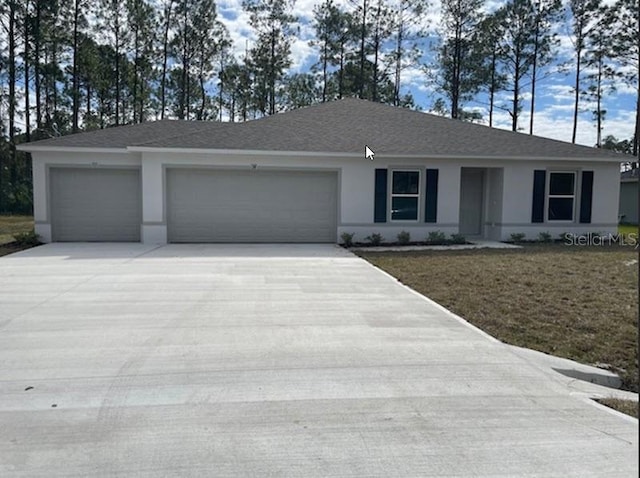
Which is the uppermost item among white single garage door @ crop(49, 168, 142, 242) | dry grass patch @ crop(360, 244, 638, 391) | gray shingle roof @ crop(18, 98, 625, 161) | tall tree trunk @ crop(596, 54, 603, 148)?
tall tree trunk @ crop(596, 54, 603, 148)

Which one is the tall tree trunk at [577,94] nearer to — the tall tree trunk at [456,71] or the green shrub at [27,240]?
the tall tree trunk at [456,71]

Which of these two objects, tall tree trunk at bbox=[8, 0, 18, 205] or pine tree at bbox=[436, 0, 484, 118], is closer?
tall tree trunk at bbox=[8, 0, 18, 205]

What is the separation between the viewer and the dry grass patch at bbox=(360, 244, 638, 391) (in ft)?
17.1

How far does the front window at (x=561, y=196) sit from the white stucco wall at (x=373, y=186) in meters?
0.25

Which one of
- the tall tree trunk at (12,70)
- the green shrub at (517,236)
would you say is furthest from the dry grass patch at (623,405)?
the tall tree trunk at (12,70)

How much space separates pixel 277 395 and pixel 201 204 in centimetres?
1100

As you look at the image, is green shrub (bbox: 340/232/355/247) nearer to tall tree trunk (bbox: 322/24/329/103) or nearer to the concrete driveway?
the concrete driveway

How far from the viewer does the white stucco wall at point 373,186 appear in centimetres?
1366

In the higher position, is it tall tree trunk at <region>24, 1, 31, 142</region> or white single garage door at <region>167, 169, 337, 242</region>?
tall tree trunk at <region>24, 1, 31, 142</region>

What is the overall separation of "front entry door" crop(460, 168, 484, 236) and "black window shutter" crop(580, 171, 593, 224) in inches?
119

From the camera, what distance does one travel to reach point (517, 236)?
1503cm

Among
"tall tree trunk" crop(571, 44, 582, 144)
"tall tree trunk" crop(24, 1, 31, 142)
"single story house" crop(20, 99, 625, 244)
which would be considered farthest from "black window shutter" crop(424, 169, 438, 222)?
"tall tree trunk" crop(24, 1, 31, 142)

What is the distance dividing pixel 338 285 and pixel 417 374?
153 inches

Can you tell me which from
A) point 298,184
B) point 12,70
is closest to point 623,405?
point 298,184
